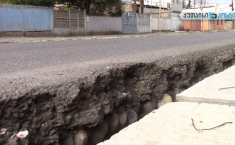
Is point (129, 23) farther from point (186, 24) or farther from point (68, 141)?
point (68, 141)

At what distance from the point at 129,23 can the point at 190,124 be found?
20136mm

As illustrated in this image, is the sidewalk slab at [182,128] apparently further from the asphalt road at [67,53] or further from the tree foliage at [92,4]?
the tree foliage at [92,4]

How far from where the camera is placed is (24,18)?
1391cm

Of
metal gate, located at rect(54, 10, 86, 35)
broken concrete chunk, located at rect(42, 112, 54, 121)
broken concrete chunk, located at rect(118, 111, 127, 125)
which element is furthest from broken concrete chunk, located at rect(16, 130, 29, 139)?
metal gate, located at rect(54, 10, 86, 35)

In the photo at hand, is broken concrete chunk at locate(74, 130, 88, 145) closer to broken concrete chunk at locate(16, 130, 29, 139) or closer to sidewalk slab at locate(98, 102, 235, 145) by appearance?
broken concrete chunk at locate(16, 130, 29, 139)

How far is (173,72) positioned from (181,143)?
199 centimetres

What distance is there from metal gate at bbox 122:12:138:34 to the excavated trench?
17714 millimetres

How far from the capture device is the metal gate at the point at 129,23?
21.0 meters

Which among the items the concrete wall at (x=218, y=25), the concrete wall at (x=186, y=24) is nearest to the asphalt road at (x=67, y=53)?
the concrete wall at (x=186, y=24)

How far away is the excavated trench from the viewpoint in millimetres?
1894

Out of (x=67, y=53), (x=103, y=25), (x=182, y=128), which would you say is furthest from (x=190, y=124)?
(x=103, y=25)

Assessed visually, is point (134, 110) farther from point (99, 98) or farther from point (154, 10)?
point (154, 10)

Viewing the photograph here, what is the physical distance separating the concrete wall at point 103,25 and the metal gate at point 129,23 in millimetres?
491

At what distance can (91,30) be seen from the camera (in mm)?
17906
